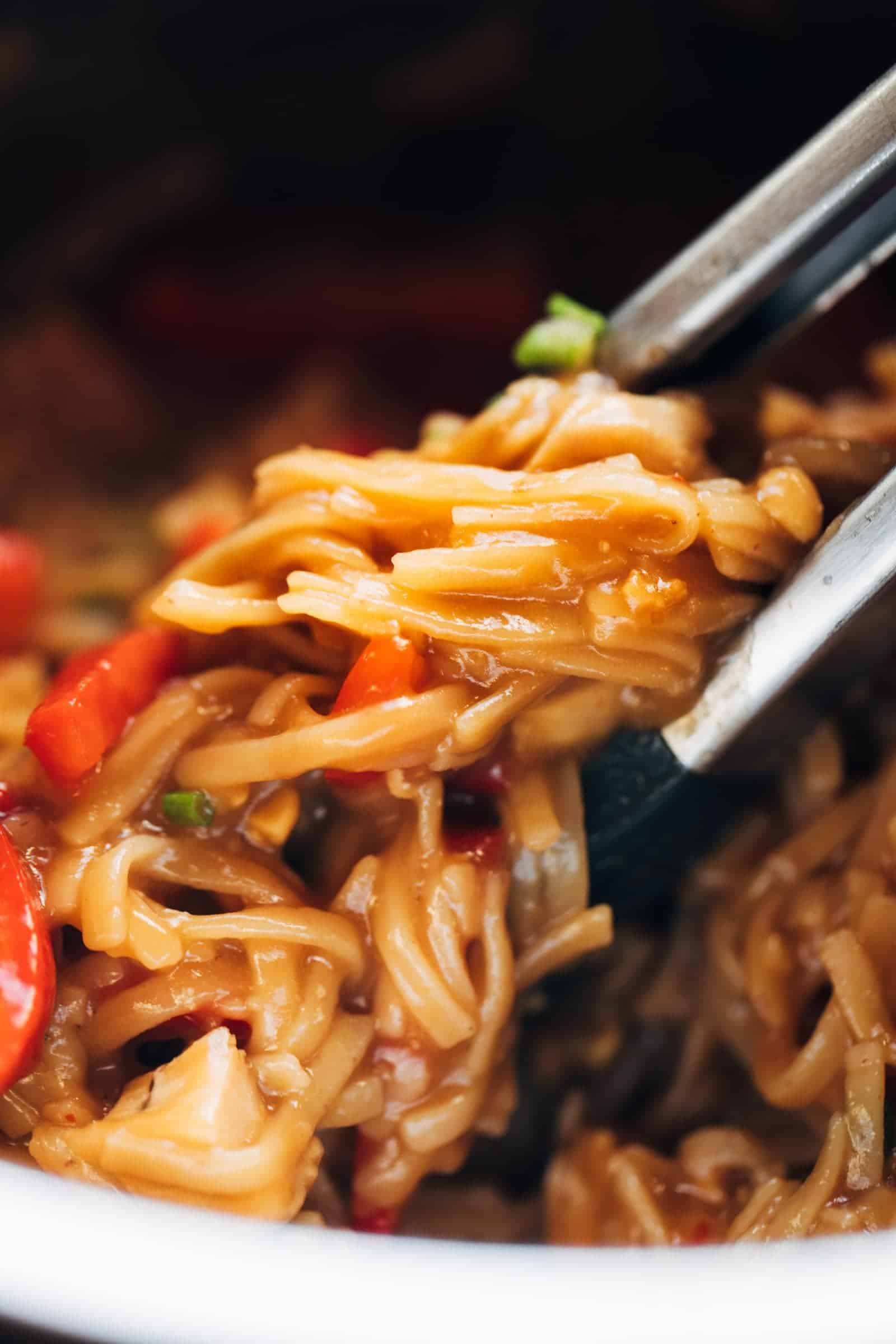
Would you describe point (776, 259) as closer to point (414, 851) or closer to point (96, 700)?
point (414, 851)

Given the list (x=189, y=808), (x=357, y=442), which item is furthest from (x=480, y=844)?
(x=357, y=442)

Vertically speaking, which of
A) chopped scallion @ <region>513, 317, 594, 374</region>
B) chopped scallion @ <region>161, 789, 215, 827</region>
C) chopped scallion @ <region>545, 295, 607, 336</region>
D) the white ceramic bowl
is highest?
chopped scallion @ <region>545, 295, 607, 336</region>

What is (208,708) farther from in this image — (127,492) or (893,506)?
(127,492)

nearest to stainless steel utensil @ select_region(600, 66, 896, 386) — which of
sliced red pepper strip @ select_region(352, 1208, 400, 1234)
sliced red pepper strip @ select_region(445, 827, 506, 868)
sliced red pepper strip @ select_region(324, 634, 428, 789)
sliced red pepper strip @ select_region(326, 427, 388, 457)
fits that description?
sliced red pepper strip @ select_region(324, 634, 428, 789)

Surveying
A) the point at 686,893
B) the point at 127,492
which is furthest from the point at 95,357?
the point at 686,893

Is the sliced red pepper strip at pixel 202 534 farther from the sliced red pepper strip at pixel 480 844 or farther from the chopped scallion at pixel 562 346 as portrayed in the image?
the sliced red pepper strip at pixel 480 844

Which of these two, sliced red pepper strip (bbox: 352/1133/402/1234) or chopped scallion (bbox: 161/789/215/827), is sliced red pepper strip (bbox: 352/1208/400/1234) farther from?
chopped scallion (bbox: 161/789/215/827)

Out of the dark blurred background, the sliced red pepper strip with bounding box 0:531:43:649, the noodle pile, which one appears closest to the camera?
the noodle pile
